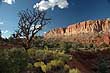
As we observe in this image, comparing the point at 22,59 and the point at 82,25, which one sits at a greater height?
the point at 82,25

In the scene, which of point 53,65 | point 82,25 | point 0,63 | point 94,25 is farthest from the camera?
point 82,25

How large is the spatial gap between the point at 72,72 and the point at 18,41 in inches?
1088

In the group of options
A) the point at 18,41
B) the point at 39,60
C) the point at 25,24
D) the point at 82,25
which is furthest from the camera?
the point at 82,25

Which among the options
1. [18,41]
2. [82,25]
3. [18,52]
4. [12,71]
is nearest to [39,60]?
[18,52]

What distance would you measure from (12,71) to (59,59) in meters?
9.06

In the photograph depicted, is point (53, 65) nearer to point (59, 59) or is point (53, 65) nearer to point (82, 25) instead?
point (59, 59)

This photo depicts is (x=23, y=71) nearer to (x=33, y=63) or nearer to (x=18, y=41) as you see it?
(x=33, y=63)

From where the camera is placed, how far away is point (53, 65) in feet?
73.5

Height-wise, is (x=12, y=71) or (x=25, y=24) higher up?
(x=25, y=24)

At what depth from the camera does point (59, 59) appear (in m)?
24.2

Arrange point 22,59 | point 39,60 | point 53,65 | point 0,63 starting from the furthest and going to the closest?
point 39,60 < point 53,65 < point 22,59 < point 0,63

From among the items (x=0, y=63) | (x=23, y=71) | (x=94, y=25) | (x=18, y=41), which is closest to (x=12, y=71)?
(x=0, y=63)

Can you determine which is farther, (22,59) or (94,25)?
(94,25)

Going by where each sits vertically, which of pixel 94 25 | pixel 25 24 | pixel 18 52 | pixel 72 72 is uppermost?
pixel 94 25
